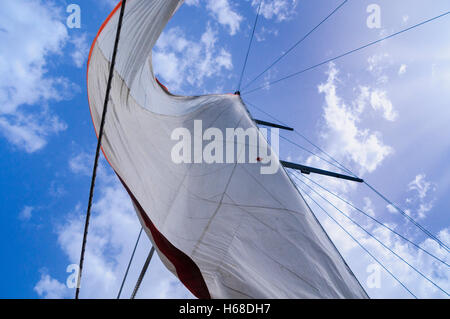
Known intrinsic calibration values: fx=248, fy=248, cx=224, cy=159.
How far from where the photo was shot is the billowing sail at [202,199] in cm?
198

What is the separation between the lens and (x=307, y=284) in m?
1.90

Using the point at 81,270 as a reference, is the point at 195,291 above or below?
below

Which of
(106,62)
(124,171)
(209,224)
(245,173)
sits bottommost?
(209,224)

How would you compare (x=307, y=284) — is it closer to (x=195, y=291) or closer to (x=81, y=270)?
(x=195, y=291)

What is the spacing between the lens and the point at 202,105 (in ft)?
18.1

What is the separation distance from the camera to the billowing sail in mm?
1979

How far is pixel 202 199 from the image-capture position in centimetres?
298

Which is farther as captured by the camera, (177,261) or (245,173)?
(245,173)

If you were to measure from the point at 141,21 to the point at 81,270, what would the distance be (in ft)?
12.3
